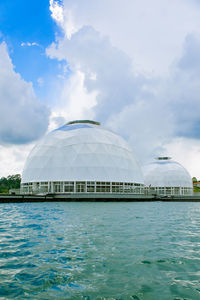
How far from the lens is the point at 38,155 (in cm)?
6594

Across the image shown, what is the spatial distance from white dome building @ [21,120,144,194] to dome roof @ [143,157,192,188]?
29143 mm

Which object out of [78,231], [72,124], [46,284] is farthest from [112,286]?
[72,124]

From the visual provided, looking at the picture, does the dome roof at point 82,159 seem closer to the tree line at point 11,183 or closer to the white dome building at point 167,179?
the white dome building at point 167,179

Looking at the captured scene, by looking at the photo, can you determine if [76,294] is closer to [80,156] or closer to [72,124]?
[80,156]

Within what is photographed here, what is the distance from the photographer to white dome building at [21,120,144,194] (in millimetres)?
59500

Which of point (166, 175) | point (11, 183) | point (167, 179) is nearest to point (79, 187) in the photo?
point (167, 179)

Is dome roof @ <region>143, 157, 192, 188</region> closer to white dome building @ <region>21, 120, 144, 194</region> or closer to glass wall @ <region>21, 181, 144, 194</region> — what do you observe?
white dome building @ <region>21, 120, 144, 194</region>

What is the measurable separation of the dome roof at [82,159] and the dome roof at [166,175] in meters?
28.6

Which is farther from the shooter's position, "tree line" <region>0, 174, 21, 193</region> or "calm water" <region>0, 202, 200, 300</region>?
"tree line" <region>0, 174, 21, 193</region>

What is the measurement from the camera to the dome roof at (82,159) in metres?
60.0

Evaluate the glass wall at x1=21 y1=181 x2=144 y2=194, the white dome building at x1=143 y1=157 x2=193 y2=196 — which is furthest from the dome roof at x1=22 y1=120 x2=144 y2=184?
the white dome building at x1=143 y1=157 x2=193 y2=196

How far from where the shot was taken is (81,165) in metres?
60.0

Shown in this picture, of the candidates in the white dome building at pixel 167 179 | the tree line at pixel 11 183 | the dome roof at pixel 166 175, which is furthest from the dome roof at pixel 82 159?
the tree line at pixel 11 183

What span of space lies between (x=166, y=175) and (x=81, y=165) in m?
48.2
